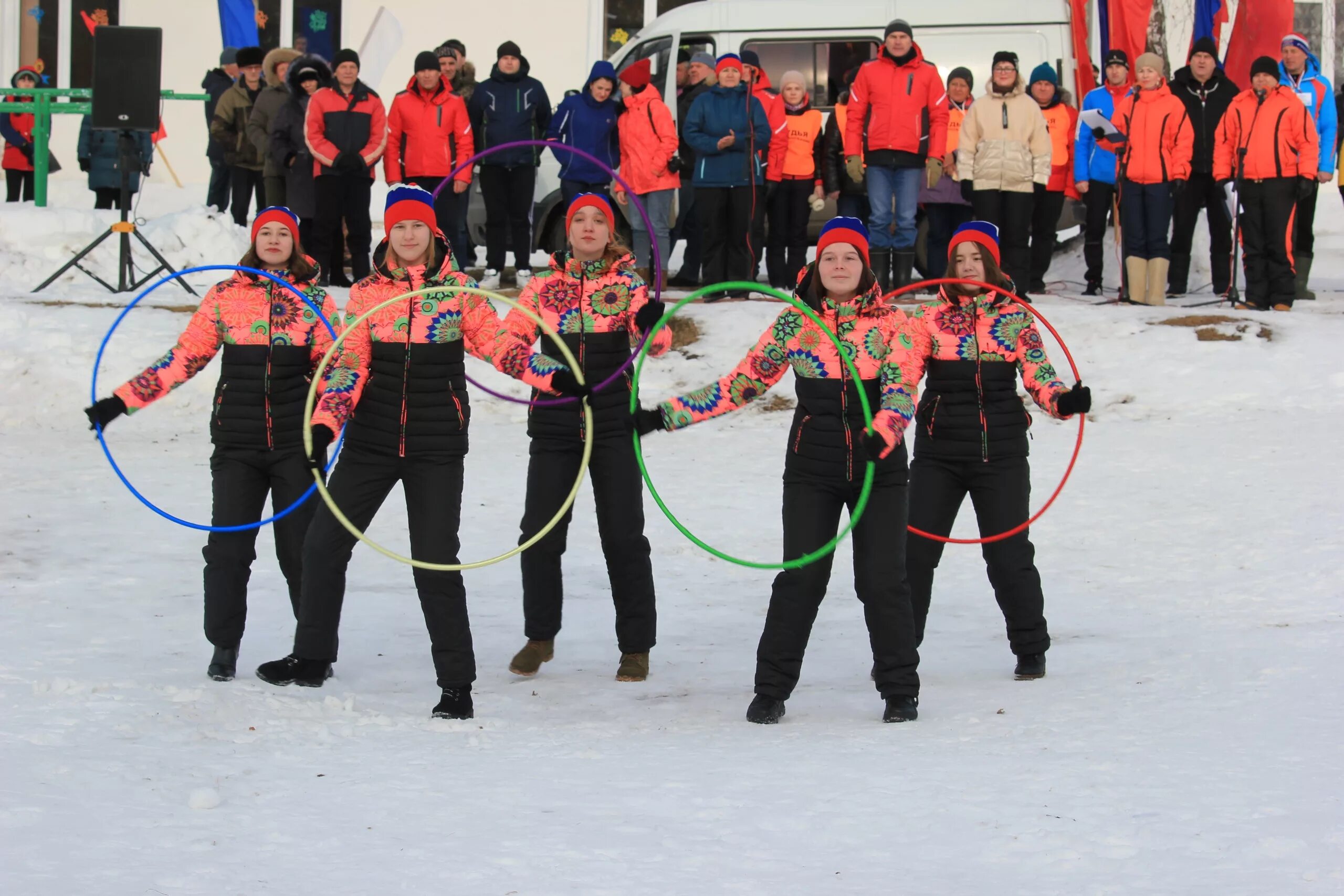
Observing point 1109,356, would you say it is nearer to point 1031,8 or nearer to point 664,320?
point 1031,8

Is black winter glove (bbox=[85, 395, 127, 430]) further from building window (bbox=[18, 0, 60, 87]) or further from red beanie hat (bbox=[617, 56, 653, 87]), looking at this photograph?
building window (bbox=[18, 0, 60, 87])

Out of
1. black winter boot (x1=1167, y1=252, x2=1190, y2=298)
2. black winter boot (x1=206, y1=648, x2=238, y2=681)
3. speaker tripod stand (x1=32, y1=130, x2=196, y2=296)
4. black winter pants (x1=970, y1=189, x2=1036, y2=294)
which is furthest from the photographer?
black winter boot (x1=1167, y1=252, x2=1190, y2=298)

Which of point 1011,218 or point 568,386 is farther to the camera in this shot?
point 1011,218

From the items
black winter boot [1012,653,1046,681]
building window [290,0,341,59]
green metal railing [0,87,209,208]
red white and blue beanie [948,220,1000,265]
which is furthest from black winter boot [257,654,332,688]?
building window [290,0,341,59]

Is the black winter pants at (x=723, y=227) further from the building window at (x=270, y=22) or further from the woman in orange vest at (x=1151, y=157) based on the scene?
the building window at (x=270, y=22)

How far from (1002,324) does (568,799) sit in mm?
2830

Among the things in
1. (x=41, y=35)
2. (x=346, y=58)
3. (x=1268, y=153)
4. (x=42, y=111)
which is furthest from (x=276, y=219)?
(x=41, y=35)

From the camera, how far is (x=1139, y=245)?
13406mm

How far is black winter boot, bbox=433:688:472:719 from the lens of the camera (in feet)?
18.6

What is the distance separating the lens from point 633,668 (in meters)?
6.48

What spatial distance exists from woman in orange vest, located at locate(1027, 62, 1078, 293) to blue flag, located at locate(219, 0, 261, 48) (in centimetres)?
870

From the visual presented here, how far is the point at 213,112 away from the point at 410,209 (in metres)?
10.8

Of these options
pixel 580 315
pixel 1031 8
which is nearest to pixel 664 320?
pixel 580 315

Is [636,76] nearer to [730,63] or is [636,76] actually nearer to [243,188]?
[730,63]
